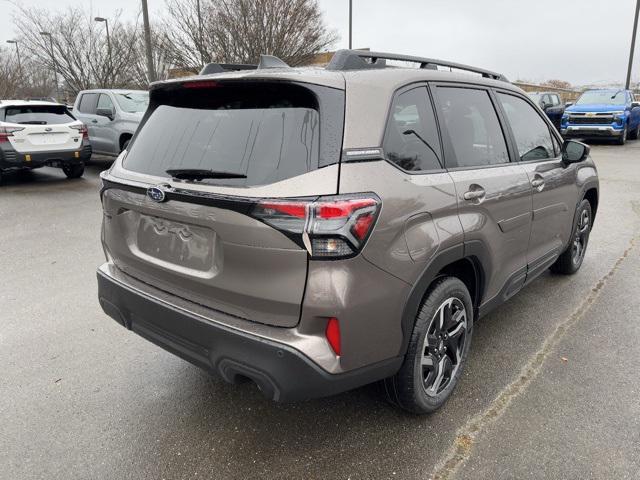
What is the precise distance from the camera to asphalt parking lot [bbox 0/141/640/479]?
2.37m

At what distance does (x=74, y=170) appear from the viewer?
10914 millimetres

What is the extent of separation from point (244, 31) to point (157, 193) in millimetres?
17662

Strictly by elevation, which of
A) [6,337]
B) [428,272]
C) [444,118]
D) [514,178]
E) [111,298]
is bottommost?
[6,337]

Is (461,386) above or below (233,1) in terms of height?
below

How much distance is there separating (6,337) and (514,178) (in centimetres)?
364

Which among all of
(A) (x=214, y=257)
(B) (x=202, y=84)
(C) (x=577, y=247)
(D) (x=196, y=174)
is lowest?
(C) (x=577, y=247)

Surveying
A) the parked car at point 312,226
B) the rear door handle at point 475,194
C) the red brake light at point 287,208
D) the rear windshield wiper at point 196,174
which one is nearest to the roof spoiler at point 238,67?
the parked car at point 312,226

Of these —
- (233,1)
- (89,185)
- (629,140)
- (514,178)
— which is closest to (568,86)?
(629,140)

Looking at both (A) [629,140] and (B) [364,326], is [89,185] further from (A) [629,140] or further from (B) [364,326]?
(A) [629,140]

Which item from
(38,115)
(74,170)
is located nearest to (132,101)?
(74,170)

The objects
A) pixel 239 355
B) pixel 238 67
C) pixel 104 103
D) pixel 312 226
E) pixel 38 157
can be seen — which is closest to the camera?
pixel 312 226

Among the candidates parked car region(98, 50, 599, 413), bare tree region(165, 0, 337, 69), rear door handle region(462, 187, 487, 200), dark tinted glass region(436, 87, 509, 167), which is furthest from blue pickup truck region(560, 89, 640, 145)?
rear door handle region(462, 187, 487, 200)

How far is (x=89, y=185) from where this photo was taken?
1021 centimetres

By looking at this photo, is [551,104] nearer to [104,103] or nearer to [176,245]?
[104,103]
